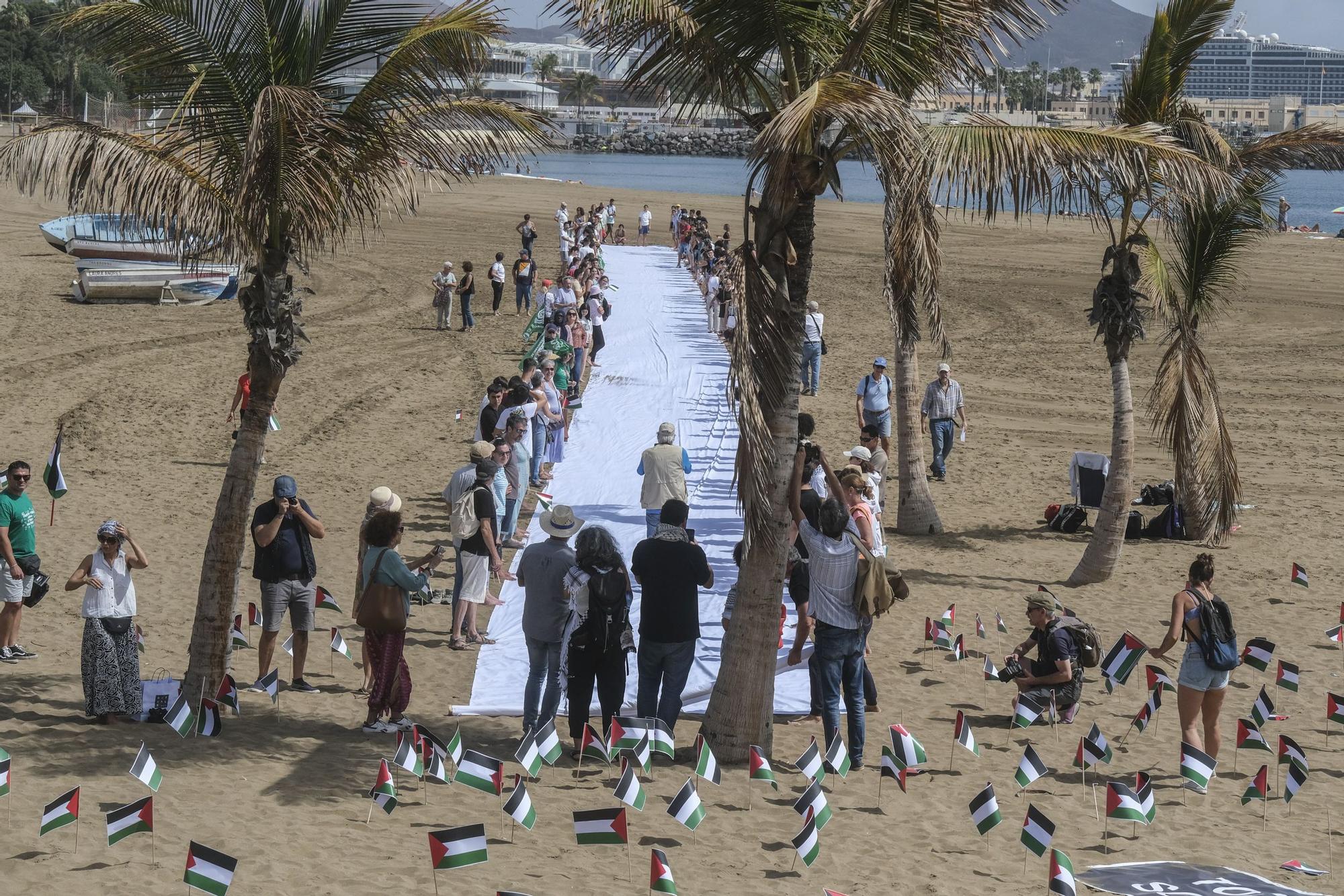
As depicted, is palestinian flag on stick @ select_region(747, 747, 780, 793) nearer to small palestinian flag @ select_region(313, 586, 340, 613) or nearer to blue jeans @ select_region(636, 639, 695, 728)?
blue jeans @ select_region(636, 639, 695, 728)

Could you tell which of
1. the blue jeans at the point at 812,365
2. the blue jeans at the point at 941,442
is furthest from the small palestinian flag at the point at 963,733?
the blue jeans at the point at 812,365

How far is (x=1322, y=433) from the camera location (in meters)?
21.0

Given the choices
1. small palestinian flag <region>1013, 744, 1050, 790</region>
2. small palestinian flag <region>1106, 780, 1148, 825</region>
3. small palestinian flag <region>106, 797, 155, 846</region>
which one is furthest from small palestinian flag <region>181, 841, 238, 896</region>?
small palestinian flag <region>1106, 780, 1148, 825</region>

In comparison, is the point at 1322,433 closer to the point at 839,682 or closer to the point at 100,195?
the point at 839,682

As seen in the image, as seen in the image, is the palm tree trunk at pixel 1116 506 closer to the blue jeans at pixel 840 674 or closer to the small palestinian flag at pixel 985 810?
the blue jeans at pixel 840 674

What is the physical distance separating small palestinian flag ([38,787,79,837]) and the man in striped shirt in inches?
167

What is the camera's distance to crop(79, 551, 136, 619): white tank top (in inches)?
336

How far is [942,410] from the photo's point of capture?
56.5ft

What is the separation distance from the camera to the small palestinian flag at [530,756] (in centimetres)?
764

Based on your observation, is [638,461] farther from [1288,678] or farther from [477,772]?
[477,772]

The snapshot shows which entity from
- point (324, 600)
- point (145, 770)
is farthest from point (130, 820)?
point (324, 600)

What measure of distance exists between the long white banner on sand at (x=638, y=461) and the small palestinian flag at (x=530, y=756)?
1.90 metres

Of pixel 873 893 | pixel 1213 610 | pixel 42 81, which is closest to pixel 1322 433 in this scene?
pixel 1213 610

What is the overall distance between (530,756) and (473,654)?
130 inches
